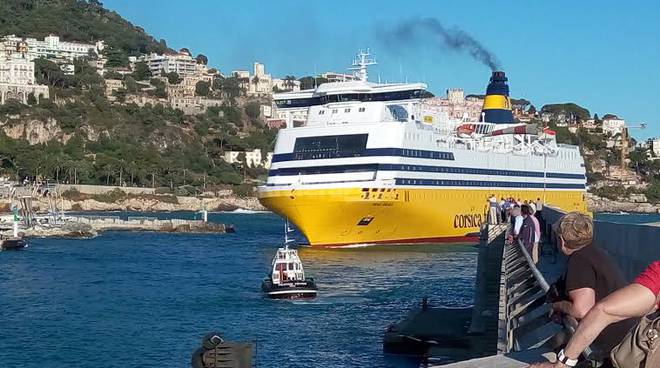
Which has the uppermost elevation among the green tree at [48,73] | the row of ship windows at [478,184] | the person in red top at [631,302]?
the green tree at [48,73]

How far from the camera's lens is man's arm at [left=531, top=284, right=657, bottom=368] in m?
4.09

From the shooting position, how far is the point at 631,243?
34.9 ft

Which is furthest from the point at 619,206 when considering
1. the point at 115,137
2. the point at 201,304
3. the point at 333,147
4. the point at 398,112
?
the point at 201,304

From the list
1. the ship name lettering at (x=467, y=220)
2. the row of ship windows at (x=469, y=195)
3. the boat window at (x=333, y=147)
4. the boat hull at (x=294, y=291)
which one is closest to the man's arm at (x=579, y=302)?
the boat hull at (x=294, y=291)

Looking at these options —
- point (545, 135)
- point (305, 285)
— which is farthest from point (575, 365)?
point (545, 135)

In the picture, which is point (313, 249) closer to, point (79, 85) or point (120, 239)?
point (120, 239)

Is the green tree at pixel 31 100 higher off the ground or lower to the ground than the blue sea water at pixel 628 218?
higher

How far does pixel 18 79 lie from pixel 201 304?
15190 centimetres

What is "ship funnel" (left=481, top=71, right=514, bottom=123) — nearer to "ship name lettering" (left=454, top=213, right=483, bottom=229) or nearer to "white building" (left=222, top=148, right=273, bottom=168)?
"ship name lettering" (left=454, top=213, right=483, bottom=229)

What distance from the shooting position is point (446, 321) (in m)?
23.2

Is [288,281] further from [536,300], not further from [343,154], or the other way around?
[536,300]

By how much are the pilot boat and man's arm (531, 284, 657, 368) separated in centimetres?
2733

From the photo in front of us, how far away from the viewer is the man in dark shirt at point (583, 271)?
5168mm

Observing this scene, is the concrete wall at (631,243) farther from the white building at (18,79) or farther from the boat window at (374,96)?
the white building at (18,79)
